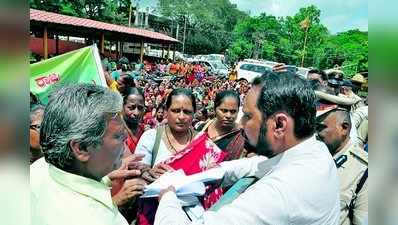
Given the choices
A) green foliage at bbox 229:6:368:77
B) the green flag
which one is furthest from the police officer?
green foliage at bbox 229:6:368:77

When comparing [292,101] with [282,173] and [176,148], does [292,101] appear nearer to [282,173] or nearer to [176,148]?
[282,173]

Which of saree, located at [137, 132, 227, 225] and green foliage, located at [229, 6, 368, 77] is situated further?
green foliage, located at [229, 6, 368, 77]

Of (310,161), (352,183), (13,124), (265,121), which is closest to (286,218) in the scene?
(310,161)

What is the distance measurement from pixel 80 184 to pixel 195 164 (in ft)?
2.52

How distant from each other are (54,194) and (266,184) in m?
0.67

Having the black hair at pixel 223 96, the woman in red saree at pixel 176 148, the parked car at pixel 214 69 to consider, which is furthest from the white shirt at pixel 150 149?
the parked car at pixel 214 69

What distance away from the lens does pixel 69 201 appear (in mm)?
1303

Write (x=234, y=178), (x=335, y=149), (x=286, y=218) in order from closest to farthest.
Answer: (x=286, y=218) < (x=234, y=178) < (x=335, y=149)

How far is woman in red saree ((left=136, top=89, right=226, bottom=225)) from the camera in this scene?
1919 mm

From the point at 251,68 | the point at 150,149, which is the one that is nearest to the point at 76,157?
the point at 150,149

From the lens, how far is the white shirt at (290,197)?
126 cm

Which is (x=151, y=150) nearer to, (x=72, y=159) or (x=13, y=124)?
(x=72, y=159)

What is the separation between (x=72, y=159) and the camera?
1.36 m

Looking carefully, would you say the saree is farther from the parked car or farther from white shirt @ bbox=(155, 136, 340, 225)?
the parked car
